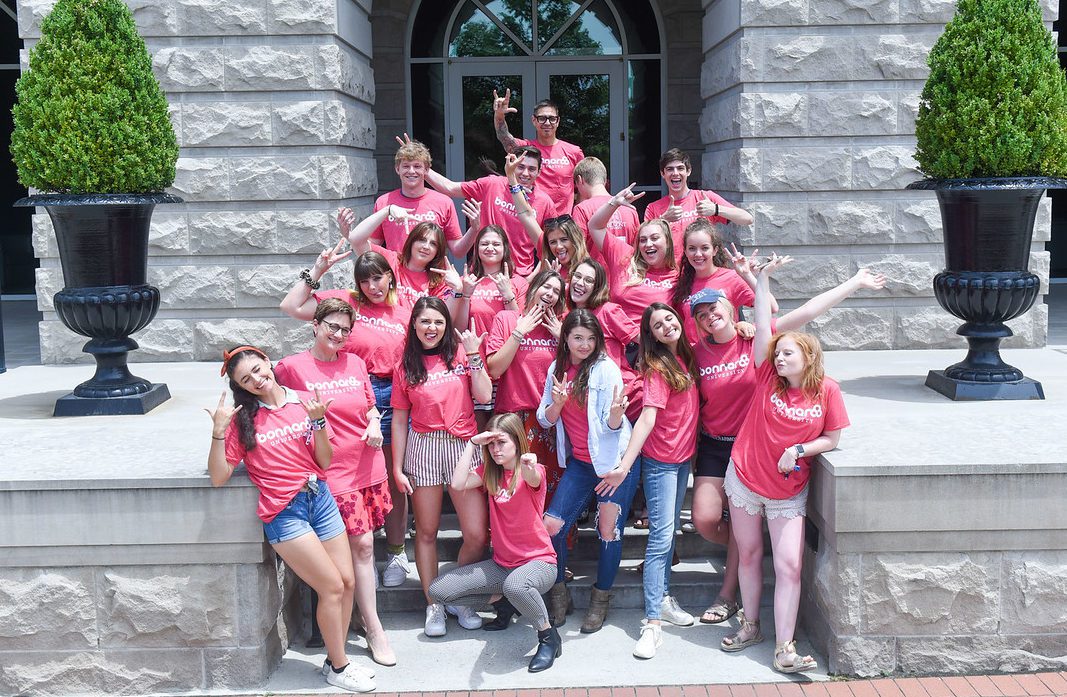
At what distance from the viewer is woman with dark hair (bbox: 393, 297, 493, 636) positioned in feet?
18.4

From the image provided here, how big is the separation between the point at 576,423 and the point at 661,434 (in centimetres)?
45

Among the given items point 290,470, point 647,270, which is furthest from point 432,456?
point 647,270

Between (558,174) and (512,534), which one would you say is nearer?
(512,534)

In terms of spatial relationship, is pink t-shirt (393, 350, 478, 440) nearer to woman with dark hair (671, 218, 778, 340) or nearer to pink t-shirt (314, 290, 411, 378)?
pink t-shirt (314, 290, 411, 378)

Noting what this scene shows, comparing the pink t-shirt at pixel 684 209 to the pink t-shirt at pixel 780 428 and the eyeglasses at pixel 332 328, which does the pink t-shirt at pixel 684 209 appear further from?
the eyeglasses at pixel 332 328

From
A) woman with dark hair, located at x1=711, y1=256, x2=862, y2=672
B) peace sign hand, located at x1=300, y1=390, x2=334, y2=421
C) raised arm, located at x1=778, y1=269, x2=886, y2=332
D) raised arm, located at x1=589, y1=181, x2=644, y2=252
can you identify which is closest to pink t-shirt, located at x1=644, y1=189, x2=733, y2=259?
raised arm, located at x1=589, y1=181, x2=644, y2=252

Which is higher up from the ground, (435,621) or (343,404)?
(343,404)

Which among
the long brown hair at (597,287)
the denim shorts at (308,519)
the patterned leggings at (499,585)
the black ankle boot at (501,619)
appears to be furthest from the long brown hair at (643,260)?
the denim shorts at (308,519)

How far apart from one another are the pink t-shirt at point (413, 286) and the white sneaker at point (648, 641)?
6.99ft

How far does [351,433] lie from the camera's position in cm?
544

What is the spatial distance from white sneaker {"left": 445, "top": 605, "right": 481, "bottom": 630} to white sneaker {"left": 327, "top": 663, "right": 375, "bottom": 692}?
73 centimetres

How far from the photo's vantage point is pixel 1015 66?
264 inches

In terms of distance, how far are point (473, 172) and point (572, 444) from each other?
24.5 ft

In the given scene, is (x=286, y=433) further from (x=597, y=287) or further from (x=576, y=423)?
(x=597, y=287)
